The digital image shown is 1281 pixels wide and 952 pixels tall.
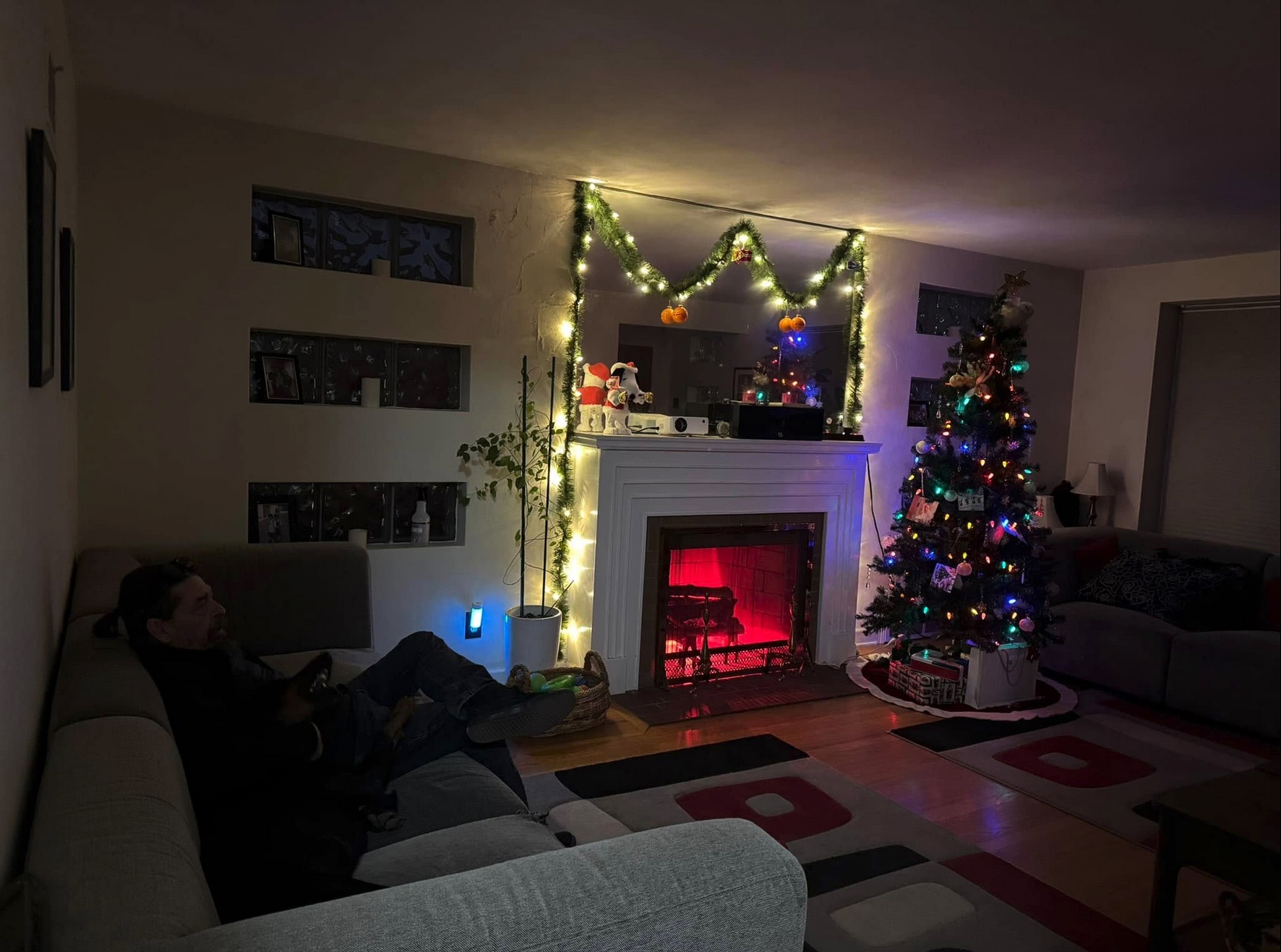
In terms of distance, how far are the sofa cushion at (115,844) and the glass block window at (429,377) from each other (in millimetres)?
2288

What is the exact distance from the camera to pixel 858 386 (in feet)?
14.4

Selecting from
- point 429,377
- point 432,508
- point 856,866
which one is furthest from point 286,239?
point 856,866

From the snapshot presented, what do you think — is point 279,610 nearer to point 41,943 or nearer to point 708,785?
point 708,785

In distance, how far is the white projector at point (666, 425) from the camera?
3.66 metres

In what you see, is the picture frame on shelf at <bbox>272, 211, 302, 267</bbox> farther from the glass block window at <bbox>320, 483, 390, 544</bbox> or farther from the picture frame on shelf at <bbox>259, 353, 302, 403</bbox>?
the glass block window at <bbox>320, 483, 390, 544</bbox>

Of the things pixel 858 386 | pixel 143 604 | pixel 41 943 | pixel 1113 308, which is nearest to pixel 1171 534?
pixel 1113 308

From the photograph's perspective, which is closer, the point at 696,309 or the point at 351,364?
the point at 351,364

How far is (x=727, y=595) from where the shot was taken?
3.97 metres

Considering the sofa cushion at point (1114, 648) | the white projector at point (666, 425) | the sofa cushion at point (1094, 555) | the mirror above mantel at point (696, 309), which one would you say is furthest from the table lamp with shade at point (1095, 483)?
the white projector at point (666, 425)

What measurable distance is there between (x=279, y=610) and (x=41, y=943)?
206cm

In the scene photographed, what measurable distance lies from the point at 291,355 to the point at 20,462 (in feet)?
7.13

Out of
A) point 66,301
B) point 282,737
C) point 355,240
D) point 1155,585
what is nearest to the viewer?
point 282,737

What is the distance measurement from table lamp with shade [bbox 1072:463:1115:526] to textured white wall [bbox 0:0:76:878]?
4.76m

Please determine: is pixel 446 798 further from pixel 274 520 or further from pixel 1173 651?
pixel 1173 651
